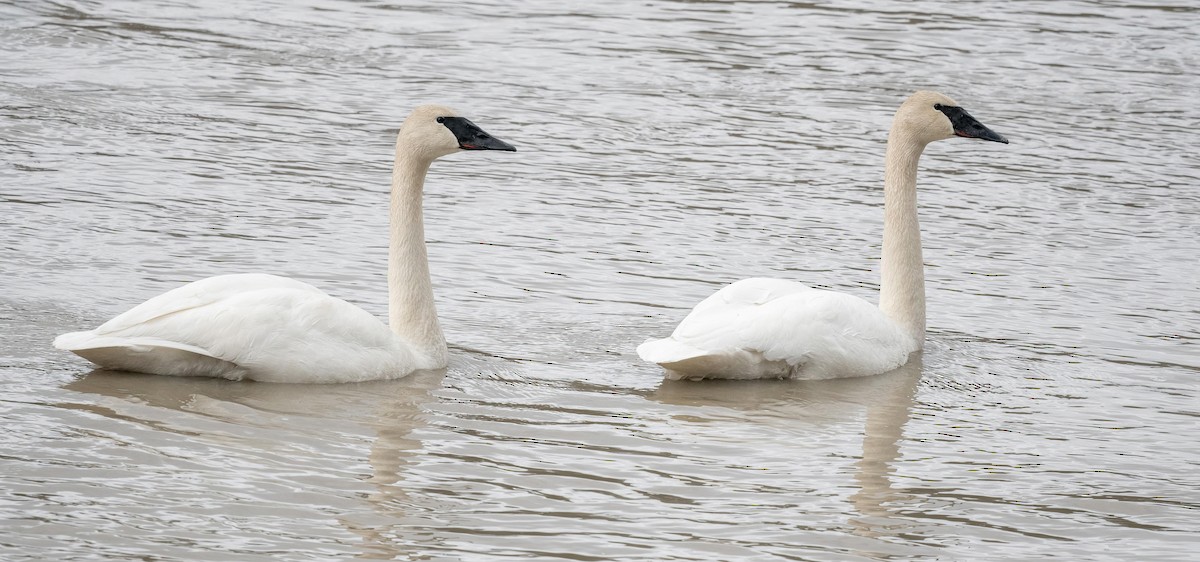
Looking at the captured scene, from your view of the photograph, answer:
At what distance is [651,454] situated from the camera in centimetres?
729

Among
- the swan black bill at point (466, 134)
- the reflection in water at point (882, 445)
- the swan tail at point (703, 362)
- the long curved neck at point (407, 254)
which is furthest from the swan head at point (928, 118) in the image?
the long curved neck at point (407, 254)

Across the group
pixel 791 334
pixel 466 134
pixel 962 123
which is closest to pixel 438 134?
pixel 466 134

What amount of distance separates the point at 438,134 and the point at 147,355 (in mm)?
1868

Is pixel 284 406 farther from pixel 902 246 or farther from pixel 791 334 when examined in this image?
pixel 902 246

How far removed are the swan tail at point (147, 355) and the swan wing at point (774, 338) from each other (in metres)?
2.01

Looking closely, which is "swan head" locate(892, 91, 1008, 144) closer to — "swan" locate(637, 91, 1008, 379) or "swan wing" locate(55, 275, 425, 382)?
"swan" locate(637, 91, 1008, 379)

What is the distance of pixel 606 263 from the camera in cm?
1102

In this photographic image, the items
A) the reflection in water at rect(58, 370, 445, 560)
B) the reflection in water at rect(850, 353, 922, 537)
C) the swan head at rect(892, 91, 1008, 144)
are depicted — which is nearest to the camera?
the reflection in water at rect(850, 353, 922, 537)

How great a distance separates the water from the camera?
21.3 ft

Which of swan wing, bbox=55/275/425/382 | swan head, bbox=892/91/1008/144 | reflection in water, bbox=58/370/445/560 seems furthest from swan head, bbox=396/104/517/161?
swan head, bbox=892/91/1008/144

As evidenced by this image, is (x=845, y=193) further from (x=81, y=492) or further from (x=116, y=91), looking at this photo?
(x=81, y=492)

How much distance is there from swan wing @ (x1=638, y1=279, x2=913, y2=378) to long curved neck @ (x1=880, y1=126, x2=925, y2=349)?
0.58 m

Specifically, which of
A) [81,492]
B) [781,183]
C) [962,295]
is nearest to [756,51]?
[781,183]

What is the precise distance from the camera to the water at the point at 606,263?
650 cm
